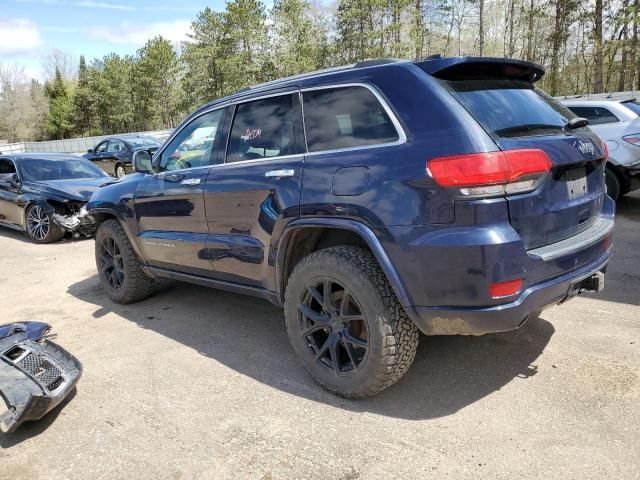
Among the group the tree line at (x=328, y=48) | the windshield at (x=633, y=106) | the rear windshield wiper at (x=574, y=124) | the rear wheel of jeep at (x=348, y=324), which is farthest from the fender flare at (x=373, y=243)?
the tree line at (x=328, y=48)

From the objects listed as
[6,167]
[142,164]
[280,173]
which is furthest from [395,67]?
[6,167]

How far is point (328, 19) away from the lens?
144 ft

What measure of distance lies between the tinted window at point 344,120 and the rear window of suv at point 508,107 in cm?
42

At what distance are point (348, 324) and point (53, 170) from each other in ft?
26.9

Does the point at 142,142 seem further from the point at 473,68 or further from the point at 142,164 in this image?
the point at 473,68

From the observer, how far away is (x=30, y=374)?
3.04 metres

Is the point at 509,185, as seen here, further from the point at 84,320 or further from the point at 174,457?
the point at 84,320

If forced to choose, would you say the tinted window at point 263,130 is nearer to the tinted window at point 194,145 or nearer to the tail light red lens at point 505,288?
the tinted window at point 194,145

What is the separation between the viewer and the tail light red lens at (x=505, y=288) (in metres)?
2.49

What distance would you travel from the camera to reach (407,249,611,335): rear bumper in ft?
8.34

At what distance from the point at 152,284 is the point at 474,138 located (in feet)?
12.1

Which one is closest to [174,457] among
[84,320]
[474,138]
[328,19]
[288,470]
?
[288,470]

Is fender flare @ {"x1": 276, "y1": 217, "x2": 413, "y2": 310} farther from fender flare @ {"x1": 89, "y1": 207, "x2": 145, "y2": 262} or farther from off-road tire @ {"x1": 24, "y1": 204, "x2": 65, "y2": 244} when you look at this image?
off-road tire @ {"x1": 24, "y1": 204, "x2": 65, "y2": 244}

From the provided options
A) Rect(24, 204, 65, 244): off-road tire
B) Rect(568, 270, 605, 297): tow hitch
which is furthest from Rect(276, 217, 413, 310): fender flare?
Rect(24, 204, 65, 244): off-road tire
